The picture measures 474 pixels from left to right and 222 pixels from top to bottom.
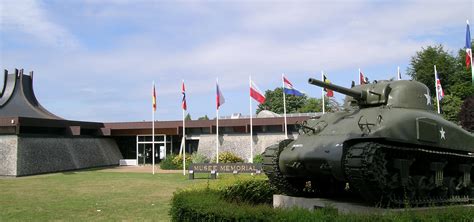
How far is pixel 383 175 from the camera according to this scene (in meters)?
8.85

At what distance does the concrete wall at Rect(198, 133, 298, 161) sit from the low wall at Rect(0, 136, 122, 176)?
850 cm

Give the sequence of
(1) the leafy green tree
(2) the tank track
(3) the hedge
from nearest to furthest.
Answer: (3) the hedge < (2) the tank track < (1) the leafy green tree

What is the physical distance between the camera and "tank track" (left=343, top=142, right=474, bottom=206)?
8609 mm

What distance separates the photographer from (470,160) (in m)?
11.4

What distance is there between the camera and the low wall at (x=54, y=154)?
1240 inches

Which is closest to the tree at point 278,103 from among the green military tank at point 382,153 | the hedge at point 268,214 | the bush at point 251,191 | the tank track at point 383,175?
the bush at point 251,191

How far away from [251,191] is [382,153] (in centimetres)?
418

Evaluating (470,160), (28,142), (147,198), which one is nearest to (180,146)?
A: (28,142)

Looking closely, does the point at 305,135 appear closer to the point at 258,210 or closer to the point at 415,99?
the point at 415,99

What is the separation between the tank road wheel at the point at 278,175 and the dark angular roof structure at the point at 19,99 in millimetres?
33272

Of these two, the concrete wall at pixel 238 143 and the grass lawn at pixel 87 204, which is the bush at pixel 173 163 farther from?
the grass lawn at pixel 87 204

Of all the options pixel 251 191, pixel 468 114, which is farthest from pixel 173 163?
pixel 251 191

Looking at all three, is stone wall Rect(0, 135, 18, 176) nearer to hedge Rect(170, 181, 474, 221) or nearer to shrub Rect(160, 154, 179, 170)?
shrub Rect(160, 154, 179, 170)

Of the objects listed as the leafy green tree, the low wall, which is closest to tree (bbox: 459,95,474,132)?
the leafy green tree
